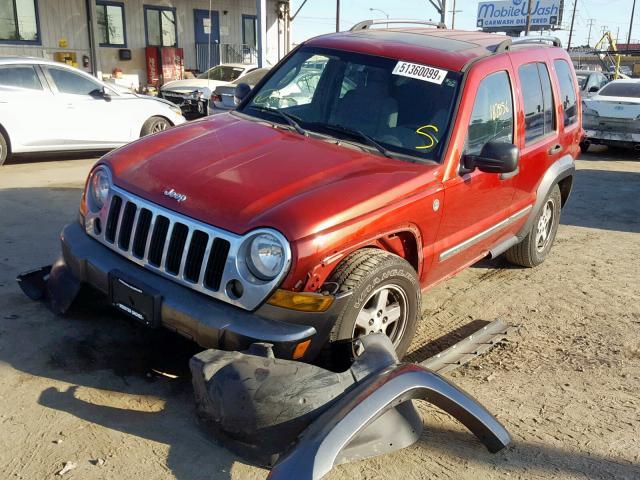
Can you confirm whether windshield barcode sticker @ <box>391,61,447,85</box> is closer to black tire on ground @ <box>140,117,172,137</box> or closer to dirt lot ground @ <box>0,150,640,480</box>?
dirt lot ground @ <box>0,150,640,480</box>

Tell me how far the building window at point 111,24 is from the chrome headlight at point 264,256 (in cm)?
1893

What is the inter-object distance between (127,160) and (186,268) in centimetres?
96

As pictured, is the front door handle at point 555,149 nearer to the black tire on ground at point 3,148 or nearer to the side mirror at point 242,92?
the side mirror at point 242,92

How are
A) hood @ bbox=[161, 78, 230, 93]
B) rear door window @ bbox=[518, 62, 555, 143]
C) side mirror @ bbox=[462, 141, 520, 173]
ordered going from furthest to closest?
hood @ bbox=[161, 78, 230, 93], rear door window @ bbox=[518, 62, 555, 143], side mirror @ bbox=[462, 141, 520, 173]

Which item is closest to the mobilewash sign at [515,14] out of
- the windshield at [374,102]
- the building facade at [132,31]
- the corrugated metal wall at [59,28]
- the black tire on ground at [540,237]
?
the building facade at [132,31]

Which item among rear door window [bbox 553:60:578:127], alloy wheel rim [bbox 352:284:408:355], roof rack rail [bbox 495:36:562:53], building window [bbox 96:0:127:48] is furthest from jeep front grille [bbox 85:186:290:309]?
building window [bbox 96:0:127:48]

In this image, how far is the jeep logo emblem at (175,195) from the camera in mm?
3346

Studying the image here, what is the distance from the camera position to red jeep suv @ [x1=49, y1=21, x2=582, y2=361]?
311 centimetres

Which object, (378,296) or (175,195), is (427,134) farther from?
(175,195)

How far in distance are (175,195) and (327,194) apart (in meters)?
0.82

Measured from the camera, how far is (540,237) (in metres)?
5.95

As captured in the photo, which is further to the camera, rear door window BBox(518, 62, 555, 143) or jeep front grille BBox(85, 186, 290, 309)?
rear door window BBox(518, 62, 555, 143)

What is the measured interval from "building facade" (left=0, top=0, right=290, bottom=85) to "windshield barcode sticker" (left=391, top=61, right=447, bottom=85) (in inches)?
474

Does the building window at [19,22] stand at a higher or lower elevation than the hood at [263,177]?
higher
